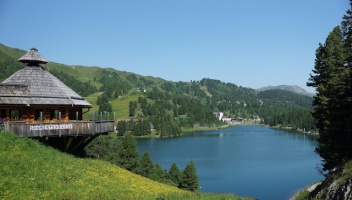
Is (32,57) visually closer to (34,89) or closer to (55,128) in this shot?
(34,89)

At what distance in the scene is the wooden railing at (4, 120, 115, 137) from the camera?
28984 millimetres

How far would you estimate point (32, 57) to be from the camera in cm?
3725

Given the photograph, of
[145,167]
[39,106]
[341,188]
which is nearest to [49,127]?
[39,106]

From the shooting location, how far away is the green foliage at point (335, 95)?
95.1 ft

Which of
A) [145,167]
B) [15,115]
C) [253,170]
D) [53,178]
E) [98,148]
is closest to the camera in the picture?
[53,178]

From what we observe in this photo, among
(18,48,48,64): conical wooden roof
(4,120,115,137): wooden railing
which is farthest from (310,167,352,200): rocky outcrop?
(18,48,48,64): conical wooden roof

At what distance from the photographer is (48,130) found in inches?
1209

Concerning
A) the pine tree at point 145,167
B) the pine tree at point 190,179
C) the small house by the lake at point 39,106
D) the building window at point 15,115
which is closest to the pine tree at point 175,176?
the pine tree at point 145,167

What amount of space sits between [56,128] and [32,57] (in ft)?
35.1

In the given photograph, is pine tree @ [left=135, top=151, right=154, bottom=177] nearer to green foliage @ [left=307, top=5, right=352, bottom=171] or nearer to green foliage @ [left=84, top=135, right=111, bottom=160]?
green foliage @ [left=84, top=135, right=111, bottom=160]

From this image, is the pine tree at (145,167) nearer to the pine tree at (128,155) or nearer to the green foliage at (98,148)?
the pine tree at (128,155)

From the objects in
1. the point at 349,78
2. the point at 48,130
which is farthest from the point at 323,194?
the point at 48,130

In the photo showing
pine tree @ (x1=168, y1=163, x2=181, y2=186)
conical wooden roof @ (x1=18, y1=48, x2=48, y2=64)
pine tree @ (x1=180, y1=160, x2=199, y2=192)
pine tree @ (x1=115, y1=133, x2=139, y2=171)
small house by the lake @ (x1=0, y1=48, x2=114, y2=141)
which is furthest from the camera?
pine tree @ (x1=168, y1=163, x2=181, y2=186)

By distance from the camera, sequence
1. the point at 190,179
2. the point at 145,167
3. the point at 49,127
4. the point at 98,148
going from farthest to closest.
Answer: the point at 98,148 < the point at 145,167 < the point at 190,179 < the point at 49,127
